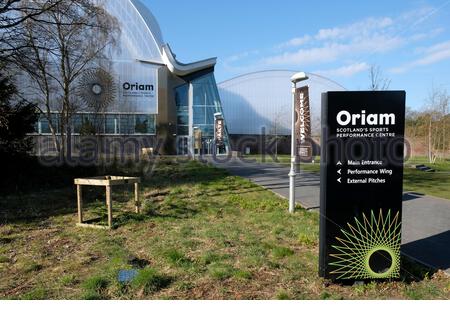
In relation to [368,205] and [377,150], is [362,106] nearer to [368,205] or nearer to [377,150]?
[377,150]

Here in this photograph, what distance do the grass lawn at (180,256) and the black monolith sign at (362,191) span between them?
0.30m

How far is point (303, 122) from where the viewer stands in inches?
399

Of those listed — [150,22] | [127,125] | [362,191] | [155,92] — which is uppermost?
[150,22]

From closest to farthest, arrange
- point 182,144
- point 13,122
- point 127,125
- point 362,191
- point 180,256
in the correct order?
point 362,191
point 180,256
point 13,122
point 127,125
point 182,144

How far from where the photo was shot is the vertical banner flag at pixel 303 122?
9.97m

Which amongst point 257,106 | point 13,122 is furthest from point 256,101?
point 13,122

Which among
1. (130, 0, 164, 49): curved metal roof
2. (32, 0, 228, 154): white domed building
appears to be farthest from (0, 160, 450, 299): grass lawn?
(130, 0, 164, 49): curved metal roof

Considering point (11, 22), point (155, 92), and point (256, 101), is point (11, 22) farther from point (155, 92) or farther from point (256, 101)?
point (256, 101)

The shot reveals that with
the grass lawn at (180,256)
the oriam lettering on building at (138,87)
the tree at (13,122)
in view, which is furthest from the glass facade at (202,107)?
the grass lawn at (180,256)

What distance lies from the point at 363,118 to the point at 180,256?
317cm

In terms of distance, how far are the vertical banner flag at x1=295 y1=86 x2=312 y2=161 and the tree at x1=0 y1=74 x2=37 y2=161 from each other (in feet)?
33.6

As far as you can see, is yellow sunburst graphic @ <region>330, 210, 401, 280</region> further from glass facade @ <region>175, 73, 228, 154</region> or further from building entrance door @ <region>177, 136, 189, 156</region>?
building entrance door @ <region>177, 136, 189, 156</region>
